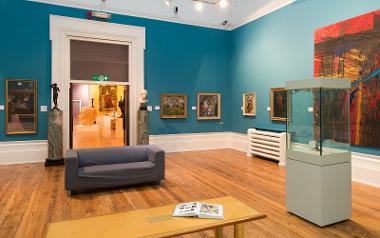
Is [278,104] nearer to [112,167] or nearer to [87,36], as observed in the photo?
[112,167]

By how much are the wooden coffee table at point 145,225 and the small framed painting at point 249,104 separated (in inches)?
260

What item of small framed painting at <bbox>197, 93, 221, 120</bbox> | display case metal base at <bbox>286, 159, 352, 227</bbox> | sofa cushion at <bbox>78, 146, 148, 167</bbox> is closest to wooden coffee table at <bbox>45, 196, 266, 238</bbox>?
display case metal base at <bbox>286, 159, 352, 227</bbox>

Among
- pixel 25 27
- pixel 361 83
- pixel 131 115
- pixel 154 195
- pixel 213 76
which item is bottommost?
pixel 154 195

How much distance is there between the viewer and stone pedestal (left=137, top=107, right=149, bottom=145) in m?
8.41

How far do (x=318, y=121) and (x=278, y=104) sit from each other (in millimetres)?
4407

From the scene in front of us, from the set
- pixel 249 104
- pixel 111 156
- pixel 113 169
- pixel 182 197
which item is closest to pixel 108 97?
pixel 249 104

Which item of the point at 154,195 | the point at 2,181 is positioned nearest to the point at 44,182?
the point at 2,181

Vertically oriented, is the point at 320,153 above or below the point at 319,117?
below

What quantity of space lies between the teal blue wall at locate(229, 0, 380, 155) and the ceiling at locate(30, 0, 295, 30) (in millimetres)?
293

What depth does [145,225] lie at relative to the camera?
2404mm

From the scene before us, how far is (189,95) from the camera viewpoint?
9.71 meters

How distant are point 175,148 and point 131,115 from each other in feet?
6.18

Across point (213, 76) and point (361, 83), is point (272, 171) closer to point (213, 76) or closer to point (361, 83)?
point (361, 83)

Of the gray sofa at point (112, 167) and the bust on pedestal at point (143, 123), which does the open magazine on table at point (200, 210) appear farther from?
the bust on pedestal at point (143, 123)
